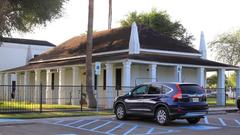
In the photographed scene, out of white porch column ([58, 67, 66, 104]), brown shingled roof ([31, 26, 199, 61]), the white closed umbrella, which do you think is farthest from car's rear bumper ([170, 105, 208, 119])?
white porch column ([58, 67, 66, 104])

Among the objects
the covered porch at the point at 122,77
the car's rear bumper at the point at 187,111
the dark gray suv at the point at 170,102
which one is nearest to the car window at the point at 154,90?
the dark gray suv at the point at 170,102

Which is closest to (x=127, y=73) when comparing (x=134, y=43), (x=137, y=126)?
(x=134, y=43)

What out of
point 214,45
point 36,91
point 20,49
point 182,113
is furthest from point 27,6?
point 214,45

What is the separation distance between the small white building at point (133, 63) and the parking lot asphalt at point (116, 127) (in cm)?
924

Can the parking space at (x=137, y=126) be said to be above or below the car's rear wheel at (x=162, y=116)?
below

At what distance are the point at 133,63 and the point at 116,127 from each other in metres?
14.1

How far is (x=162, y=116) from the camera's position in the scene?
1819 centimetres

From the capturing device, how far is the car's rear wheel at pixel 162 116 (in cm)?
1792

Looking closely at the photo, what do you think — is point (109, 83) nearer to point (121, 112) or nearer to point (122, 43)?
point (122, 43)

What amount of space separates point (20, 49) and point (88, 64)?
32.6m

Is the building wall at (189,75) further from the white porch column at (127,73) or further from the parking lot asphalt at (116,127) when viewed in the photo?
the parking lot asphalt at (116,127)

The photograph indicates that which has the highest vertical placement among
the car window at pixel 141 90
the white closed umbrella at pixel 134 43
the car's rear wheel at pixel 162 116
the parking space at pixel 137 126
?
the white closed umbrella at pixel 134 43

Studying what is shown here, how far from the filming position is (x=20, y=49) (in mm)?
60094

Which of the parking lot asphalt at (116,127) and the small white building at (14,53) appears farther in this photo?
the small white building at (14,53)
